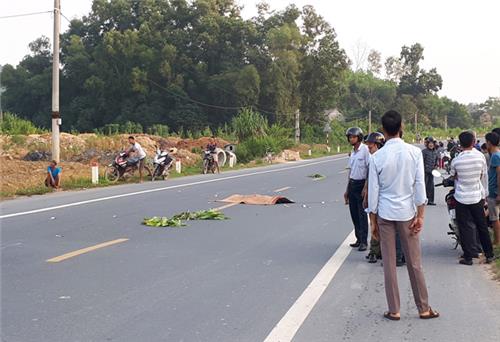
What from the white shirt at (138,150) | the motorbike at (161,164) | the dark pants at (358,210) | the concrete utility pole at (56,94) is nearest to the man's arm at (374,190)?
the dark pants at (358,210)

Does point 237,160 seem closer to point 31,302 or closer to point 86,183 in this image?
point 86,183

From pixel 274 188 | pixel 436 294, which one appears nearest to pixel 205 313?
pixel 436 294

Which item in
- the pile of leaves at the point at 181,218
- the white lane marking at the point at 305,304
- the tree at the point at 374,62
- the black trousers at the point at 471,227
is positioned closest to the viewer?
the white lane marking at the point at 305,304

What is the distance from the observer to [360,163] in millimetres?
9258

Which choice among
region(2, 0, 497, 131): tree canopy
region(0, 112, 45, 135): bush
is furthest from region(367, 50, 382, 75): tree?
region(0, 112, 45, 135): bush

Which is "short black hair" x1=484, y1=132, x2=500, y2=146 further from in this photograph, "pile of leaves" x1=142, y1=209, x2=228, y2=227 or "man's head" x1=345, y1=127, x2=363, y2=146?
"pile of leaves" x1=142, y1=209, x2=228, y2=227

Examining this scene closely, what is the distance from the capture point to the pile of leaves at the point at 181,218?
1180cm

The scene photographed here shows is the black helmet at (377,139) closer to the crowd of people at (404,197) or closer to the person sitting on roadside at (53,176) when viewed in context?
the crowd of people at (404,197)

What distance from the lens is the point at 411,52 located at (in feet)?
378

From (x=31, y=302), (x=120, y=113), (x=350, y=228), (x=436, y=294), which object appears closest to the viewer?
(x=31, y=302)

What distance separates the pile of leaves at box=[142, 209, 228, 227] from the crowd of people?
377cm

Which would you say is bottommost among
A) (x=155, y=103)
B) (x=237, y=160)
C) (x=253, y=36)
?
(x=237, y=160)

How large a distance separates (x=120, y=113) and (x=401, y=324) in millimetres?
67519

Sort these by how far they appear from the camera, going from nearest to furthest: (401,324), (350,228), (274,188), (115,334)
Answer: (115,334), (401,324), (350,228), (274,188)
